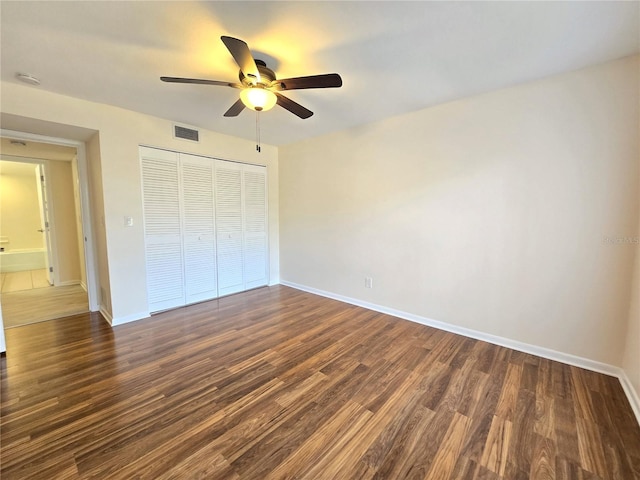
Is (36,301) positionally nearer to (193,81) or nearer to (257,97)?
(193,81)

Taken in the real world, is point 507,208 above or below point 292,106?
below

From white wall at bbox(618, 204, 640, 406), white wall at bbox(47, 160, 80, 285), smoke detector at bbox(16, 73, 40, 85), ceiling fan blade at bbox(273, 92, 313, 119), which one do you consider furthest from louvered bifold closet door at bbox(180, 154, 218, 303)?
white wall at bbox(618, 204, 640, 406)

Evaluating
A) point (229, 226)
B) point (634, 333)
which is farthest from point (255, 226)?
point (634, 333)

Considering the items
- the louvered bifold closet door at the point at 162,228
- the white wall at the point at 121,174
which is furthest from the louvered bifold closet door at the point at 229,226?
the white wall at the point at 121,174

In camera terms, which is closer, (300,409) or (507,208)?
(300,409)

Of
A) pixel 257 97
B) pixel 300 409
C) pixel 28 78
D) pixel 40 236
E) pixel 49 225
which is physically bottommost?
pixel 300 409

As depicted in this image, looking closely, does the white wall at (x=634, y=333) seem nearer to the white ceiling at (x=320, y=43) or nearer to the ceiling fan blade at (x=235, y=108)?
the white ceiling at (x=320, y=43)

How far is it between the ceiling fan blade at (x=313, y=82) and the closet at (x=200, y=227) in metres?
2.22

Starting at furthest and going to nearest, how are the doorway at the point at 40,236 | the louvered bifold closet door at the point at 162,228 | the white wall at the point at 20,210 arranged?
the white wall at the point at 20,210 → the doorway at the point at 40,236 → the louvered bifold closet door at the point at 162,228

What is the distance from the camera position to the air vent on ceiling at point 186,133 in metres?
3.34

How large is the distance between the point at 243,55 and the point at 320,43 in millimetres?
573

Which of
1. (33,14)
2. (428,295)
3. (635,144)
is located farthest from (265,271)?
(635,144)

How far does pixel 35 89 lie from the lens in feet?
7.91

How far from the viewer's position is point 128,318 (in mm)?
3111
